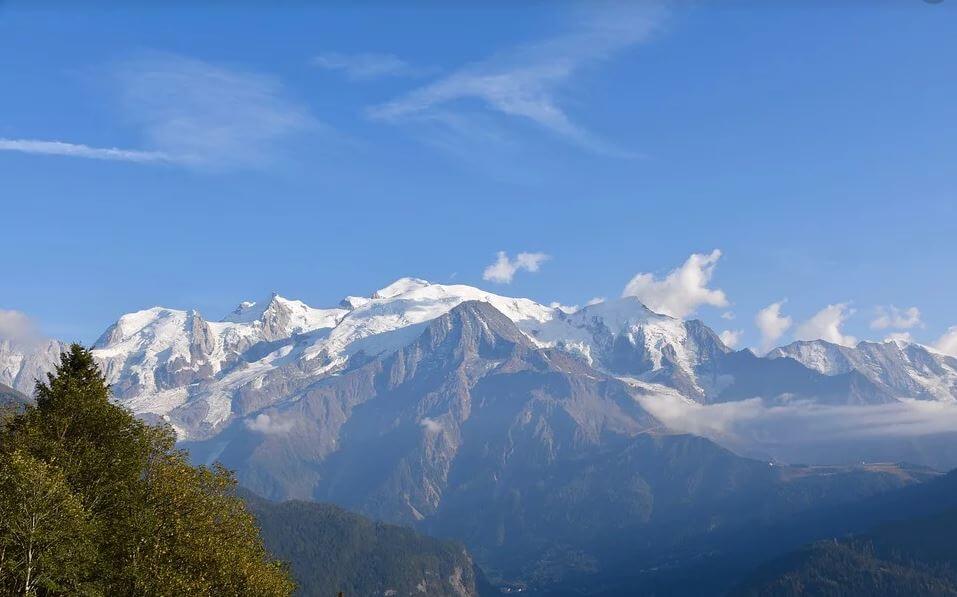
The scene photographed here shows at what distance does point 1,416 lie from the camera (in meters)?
81.8

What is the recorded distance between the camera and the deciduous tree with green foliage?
6284 cm

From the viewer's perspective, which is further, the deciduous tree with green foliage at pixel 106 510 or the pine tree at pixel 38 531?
the deciduous tree with green foliage at pixel 106 510

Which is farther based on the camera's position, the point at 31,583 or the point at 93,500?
the point at 93,500

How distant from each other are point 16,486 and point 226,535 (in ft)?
57.6

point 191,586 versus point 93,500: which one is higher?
point 93,500

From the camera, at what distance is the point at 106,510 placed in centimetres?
7262

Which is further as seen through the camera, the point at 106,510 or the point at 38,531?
the point at 106,510

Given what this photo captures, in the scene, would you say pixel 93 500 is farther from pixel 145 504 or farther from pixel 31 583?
pixel 31 583

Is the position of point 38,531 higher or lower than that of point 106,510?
lower

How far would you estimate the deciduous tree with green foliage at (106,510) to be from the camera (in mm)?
62844

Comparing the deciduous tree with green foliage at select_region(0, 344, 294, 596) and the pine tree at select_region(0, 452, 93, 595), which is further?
the deciduous tree with green foliage at select_region(0, 344, 294, 596)

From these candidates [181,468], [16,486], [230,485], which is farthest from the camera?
[230,485]

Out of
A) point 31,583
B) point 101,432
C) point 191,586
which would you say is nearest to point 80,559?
point 31,583

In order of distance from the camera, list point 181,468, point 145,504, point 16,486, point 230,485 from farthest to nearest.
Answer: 1. point 230,485
2. point 181,468
3. point 145,504
4. point 16,486
